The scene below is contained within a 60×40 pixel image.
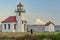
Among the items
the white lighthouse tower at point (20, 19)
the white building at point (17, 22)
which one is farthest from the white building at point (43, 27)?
the white building at point (17, 22)

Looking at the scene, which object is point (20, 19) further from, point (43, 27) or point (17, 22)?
point (43, 27)

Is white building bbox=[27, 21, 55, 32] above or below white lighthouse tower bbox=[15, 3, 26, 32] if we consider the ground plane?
below

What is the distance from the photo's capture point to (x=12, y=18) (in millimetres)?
57219

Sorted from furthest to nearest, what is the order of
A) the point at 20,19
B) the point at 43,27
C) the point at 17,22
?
the point at 43,27 → the point at 17,22 → the point at 20,19

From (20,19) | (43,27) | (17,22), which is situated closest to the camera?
(20,19)

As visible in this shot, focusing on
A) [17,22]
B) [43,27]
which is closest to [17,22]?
[17,22]

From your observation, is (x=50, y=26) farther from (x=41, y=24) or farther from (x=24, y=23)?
(x=24, y=23)

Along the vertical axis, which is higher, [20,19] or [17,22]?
[20,19]

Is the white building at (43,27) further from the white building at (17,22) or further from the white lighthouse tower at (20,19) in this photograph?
the white building at (17,22)

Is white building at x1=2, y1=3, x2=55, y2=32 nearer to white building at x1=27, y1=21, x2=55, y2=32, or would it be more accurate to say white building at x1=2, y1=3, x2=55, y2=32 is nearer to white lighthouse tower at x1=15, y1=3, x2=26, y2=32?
white lighthouse tower at x1=15, y1=3, x2=26, y2=32

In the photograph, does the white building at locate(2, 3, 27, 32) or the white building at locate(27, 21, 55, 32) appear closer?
the white building at locate(2, 3, 27, 32)

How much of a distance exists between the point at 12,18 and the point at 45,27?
Answer: 393 inches

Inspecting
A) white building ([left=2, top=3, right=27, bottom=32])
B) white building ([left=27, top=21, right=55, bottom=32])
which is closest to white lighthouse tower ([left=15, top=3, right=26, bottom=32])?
white building ([left=2, top=3, right=27, bottom=32])

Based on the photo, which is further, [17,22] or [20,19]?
[17,22]
